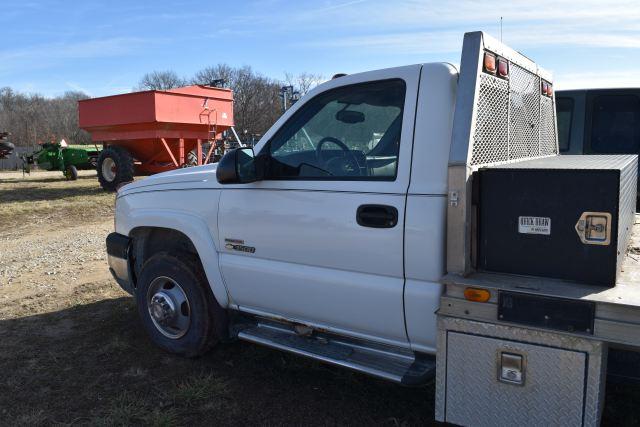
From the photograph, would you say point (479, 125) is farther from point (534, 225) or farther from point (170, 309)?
point (170, 309)

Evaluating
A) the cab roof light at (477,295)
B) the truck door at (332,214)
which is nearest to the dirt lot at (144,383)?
the truck door at (332,214)

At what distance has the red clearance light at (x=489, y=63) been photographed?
2840mm

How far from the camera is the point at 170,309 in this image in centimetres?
417

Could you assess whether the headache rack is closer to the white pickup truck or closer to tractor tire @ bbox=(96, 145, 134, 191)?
the white pickup truck

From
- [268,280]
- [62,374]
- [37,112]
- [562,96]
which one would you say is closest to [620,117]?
[562,96]

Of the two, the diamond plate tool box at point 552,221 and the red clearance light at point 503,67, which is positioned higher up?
the red clearance light at point 503,67

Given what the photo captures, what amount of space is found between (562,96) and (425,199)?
4.78 metres

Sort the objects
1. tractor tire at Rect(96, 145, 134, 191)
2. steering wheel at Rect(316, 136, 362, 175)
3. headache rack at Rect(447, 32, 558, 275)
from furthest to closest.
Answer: tractor tire at Rect(96, 145, 134, 191) < steering wheel at Rect(316, 136, 362, 175) < headache rack at Rect(447, 32, 558, 275)

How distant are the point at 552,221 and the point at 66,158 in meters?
20.9

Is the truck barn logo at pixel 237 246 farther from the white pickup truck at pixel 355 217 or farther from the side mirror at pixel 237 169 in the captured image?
the side mirror at pixel 237 169

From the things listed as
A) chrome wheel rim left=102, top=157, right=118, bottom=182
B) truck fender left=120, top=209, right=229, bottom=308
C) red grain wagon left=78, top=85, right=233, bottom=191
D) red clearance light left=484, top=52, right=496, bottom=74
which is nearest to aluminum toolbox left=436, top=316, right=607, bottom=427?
red clearance light left=484, top=52, right=496, bottom=74

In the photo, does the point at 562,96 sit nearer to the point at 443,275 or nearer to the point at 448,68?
the point at 448,68

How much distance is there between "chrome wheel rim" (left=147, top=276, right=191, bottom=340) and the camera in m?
4.17

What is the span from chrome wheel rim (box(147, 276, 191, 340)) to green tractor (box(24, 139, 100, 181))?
Answer: 684 inches
